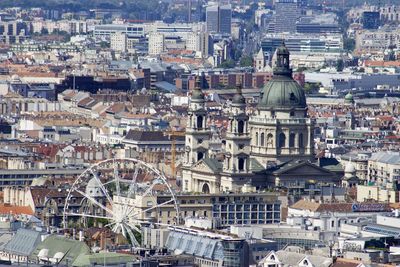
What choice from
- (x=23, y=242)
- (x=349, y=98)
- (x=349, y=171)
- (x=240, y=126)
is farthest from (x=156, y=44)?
(x=23, y=242)

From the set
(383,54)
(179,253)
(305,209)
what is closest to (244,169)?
(305,209)

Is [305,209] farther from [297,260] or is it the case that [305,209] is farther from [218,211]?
[297,260]

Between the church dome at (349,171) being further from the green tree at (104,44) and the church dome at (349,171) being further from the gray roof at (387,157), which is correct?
the green tree at (104,44)

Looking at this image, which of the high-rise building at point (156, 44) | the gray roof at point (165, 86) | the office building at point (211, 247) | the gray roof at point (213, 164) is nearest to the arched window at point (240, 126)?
the gray roof at point (213, 164)

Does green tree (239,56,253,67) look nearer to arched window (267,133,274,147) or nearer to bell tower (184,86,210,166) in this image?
arched window (267,133,274,147)

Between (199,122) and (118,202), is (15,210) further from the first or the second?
(199,122)

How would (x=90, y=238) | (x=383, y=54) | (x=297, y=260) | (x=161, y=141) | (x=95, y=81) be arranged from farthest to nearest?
1. (x=383, y=54)
2. (x=95, y=81)
3. (x=161, y=141)
4. (x=90, y=238)
5. (x=297, y=260)

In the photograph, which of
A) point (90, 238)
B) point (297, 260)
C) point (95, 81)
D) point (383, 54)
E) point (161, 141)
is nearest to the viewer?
point (297, 260)
